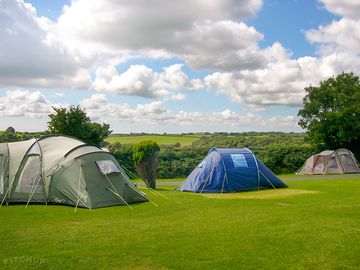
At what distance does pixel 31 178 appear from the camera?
50.0 ft

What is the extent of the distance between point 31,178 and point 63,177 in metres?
1.30

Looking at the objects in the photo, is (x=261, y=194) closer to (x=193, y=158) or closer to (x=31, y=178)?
(x=31, y=178)

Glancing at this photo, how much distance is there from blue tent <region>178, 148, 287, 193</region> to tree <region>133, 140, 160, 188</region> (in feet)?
5.84

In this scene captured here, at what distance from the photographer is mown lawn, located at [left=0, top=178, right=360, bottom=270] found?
7461 mm

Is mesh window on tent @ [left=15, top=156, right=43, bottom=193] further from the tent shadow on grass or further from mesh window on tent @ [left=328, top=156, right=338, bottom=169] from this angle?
mesh window on tent @ [left=328, top=156, right=338, bottom=169]

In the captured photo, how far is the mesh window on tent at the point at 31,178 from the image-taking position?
15.1 m

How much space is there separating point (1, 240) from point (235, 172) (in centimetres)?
1277

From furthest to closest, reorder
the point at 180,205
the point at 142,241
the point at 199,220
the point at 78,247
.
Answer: the point at 180,205
the point at 199,220
the point at 142,241
the point at 78,247

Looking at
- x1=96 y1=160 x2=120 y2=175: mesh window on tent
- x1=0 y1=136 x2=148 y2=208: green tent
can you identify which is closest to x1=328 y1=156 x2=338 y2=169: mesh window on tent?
x1=0 y1=136 x2=148 y2=208: green tent

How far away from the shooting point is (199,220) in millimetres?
11531

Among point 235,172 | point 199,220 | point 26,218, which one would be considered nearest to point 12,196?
point 26,218

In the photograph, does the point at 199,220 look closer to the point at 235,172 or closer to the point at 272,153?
the point at 235,172

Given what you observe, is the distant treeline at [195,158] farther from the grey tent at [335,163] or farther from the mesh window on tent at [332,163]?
the mesh window on tent at [332,163]

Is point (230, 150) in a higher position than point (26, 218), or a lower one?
higher
